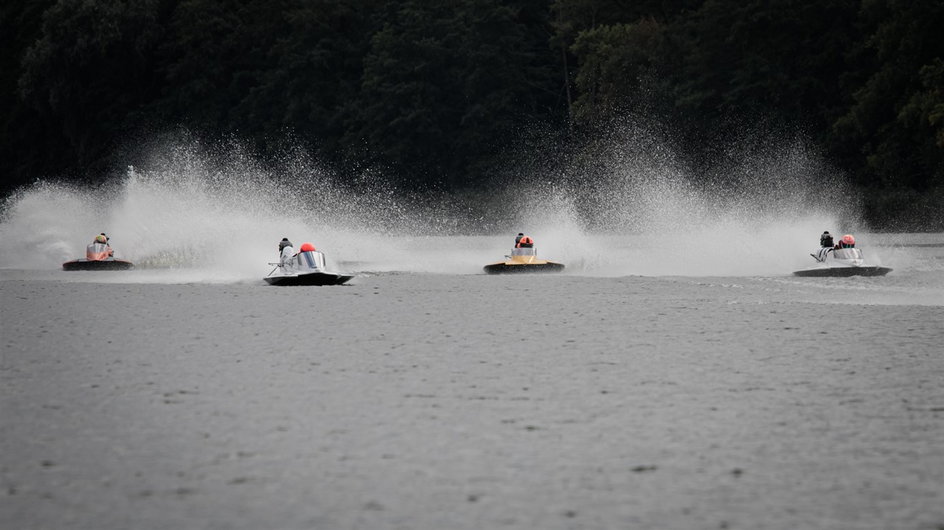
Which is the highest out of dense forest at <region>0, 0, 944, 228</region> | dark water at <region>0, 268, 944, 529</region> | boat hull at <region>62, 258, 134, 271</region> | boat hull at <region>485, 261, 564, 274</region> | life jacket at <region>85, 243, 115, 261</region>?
dense forest at <region>0, 0, 944, 228</region>

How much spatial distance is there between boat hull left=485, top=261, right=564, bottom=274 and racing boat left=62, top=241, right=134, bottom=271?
10350 millimetres

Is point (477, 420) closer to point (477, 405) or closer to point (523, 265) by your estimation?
point (477, 405)

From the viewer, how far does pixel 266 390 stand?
39.7 feet

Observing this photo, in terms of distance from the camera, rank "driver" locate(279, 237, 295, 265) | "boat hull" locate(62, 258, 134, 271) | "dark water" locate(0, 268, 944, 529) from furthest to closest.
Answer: "boat hull" locate(62, 258, 134, 271) < "driver" locate(279, 237, 295, 265) < "dark water" locate(0, 268, 944, 529)

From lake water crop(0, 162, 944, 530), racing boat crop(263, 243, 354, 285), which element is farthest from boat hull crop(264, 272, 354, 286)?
lake water crop(0, 162, 944, 530)

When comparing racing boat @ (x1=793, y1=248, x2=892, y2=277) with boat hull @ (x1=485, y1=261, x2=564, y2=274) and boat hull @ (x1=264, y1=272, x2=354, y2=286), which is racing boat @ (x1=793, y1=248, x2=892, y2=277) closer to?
boat hull @ (x1=485, y1=261, x2=564, y2=274)

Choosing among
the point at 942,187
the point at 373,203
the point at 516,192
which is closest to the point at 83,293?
the point at 942,187

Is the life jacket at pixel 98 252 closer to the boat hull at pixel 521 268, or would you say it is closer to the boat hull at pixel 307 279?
the boat hull at pixel 307 279

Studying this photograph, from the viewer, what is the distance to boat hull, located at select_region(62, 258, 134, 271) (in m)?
36.8

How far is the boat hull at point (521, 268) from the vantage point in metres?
32.8

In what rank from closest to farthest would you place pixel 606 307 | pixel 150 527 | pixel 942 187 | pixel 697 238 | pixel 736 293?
pixel 150 527 → pixel 606 307 → pixel 736 293 → pixel 697 238 → pixel 942 187

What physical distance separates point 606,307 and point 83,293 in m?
10.8

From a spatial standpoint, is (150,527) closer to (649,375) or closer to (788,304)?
(649,375)

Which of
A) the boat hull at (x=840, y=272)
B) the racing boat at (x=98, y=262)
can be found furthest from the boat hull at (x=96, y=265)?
the boat hull at (x=840, y=272)
